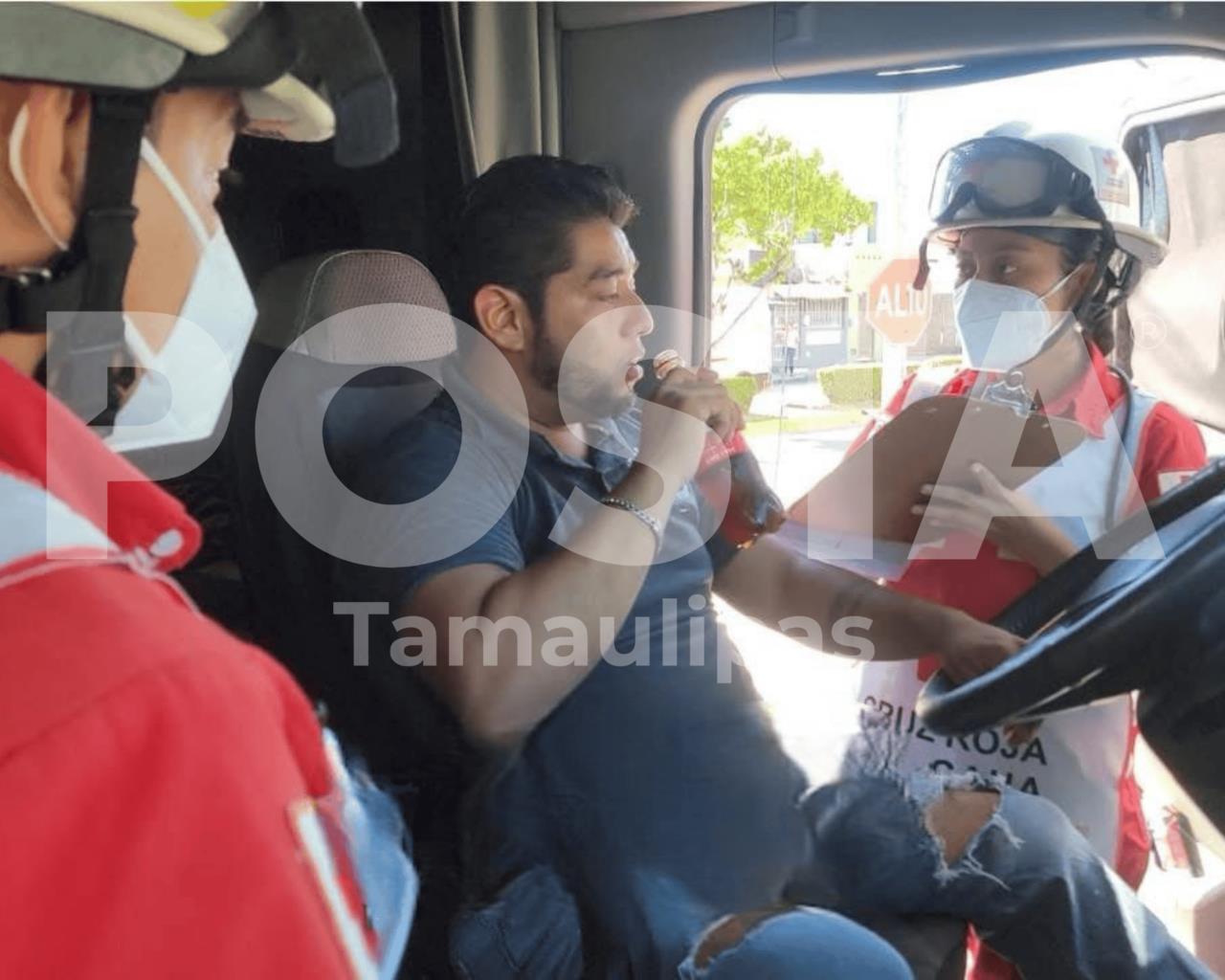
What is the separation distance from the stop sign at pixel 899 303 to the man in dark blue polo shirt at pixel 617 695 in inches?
20.6

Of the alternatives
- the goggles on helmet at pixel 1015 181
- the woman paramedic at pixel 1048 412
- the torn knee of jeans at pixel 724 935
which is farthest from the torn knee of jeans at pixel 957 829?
the goggles on helmet at pixel 1015 181

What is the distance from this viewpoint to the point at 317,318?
1.41 metres

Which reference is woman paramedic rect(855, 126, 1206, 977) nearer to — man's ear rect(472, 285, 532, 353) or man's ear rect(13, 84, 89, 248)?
man's ear rect(472, 285, 532, 353)

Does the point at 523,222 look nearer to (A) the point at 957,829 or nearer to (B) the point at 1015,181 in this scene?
(B) the point at 1015,181

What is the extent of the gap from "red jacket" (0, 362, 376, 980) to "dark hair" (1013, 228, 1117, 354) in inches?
55.4

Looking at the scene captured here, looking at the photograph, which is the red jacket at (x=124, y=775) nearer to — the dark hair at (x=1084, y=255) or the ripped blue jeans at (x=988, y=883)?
the ripped blue jeans at (x=988, y=883)

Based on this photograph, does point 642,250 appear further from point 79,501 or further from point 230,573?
point 79,501

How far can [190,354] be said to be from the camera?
3.15ft

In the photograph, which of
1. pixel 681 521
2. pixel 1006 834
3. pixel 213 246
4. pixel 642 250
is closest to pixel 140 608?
pixel 213 246

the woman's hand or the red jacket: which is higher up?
the red jacket

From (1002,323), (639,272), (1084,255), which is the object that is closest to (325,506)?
(639,272)

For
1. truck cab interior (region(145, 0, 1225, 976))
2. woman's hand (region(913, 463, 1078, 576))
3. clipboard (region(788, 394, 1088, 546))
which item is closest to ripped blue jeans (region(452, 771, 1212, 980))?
truck cab interior (region(145, 0, 1225, 976))

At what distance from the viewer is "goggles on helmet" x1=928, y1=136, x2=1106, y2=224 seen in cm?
162

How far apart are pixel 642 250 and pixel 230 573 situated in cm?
90
